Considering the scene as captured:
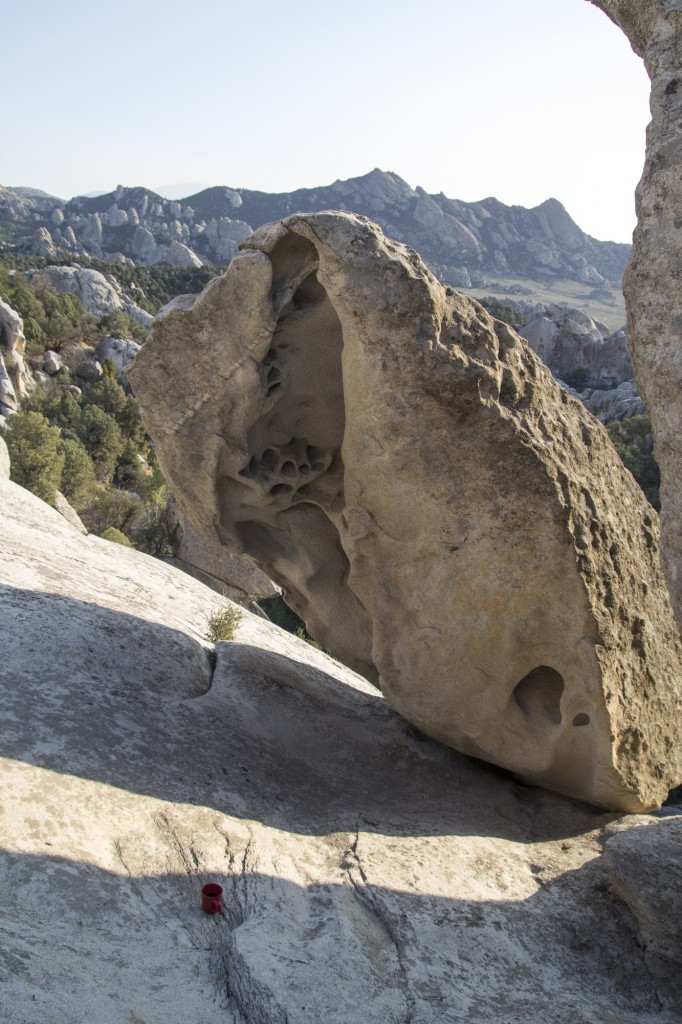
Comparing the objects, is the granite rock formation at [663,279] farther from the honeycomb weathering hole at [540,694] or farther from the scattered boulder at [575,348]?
the scattered boulder at [575,348]

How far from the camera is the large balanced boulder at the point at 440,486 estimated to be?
4855 mm

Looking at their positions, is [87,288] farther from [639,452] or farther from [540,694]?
[540,694]

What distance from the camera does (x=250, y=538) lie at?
20.2 feet

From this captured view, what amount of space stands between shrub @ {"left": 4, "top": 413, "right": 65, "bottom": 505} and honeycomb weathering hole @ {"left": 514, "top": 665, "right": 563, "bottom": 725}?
49.8 ft

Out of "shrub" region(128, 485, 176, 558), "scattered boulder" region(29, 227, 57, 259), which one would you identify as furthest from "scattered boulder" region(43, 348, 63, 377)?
"scattered boulder" region(29, 227, 57, 259)

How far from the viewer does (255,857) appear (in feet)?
12.9

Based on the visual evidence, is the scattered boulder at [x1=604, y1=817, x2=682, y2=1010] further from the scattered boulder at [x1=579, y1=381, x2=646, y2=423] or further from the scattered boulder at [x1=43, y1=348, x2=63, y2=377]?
the scattered boulder at [x1=43, y1=348, x2=63, y2=377]

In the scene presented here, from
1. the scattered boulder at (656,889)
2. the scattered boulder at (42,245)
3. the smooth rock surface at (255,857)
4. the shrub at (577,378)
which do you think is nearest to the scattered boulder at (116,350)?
the shrub at (577,378)

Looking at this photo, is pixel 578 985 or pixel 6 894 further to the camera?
pixel 578 985

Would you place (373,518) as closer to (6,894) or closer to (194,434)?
(194,434)

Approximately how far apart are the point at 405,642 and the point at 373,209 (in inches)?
4489

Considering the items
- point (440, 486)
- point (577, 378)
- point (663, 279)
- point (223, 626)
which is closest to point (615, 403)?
point (577, 378)

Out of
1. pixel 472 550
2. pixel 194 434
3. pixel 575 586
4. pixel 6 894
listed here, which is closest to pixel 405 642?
pixel 472 550

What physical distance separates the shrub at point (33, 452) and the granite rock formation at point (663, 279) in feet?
53.8
